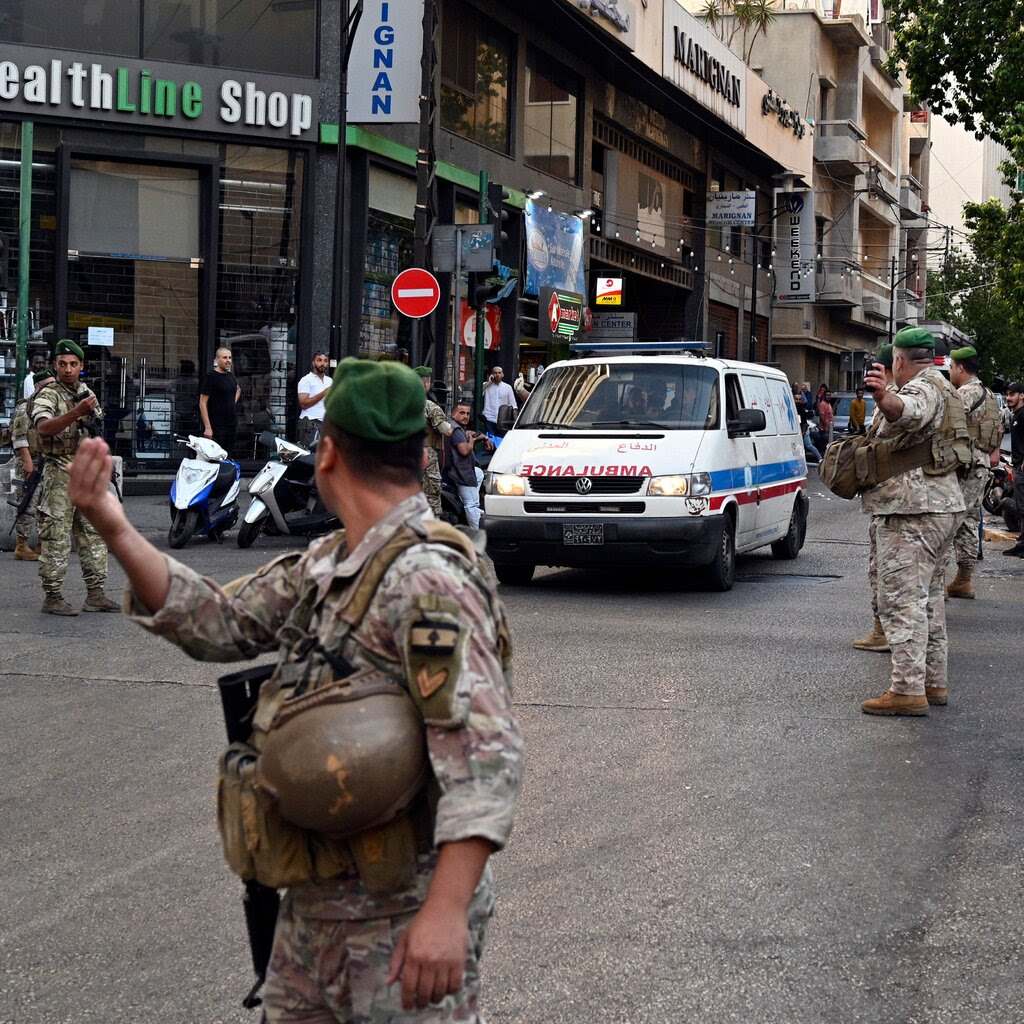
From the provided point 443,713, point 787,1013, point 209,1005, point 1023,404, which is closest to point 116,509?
point 443,713

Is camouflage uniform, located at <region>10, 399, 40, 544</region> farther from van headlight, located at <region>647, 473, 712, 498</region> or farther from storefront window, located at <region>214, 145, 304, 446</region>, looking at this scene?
storefront window, located at <region>214, 145, 304, 446</region>

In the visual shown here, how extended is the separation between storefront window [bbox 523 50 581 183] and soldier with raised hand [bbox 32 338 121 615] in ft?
63.0

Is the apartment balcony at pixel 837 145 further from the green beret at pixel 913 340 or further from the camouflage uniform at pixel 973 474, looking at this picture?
the green beret at pixel 913 340

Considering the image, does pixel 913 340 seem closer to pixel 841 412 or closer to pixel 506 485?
pixel 506 485

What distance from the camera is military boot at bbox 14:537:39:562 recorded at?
14.5 metres

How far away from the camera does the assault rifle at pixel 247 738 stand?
2729 millimetres

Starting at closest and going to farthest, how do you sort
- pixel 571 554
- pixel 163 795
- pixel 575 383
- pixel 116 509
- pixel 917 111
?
pixel 116 509 → pixel 163 795 → pixel 571 554 → pixel 575 383 → pixel 917 111

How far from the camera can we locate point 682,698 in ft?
27.0

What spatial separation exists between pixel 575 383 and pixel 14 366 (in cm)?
964

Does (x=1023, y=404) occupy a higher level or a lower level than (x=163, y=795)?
higher

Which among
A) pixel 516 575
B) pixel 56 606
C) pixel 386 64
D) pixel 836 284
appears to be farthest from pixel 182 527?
pixel 836 284

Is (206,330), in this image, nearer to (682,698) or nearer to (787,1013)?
(682,698)

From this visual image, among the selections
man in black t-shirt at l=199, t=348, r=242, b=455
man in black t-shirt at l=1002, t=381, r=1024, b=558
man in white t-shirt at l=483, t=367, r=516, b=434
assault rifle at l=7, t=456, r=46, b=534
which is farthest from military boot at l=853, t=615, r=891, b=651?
man in white t-shirt at l=483, t=367, r=516, b=434

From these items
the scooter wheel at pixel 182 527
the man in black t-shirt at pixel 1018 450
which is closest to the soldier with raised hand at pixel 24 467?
the scooter wheel at pixel 182 527
